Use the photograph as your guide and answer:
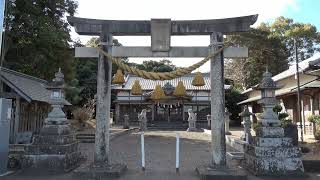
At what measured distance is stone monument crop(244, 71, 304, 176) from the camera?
33.3ft

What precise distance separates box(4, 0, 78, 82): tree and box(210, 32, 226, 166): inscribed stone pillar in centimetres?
1533

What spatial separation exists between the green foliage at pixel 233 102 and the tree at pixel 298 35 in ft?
27.8

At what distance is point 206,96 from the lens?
5212 centimetres

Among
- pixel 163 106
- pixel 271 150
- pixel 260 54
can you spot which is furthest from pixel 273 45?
pixel 271 150

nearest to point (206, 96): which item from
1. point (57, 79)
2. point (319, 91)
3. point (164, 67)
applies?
point (164, 67)

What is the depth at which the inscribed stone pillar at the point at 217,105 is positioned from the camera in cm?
1027

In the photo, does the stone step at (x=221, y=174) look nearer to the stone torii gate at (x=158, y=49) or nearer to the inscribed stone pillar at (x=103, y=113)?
the stone torii gate at (x=158, y=49)

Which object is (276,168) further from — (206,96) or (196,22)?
(206,96)

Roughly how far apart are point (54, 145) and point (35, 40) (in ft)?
47.7

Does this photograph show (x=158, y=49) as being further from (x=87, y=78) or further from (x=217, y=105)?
(x=87, y=78)

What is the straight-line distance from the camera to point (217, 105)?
10.4 meters

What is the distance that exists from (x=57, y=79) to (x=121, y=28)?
283 cm

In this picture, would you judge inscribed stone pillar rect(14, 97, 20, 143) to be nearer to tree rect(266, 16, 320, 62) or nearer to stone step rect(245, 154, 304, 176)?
stone step rect(245, 154, 304, 176)

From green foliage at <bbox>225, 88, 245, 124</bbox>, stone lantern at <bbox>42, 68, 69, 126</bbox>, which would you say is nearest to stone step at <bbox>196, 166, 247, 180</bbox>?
stone lantern at <bbox>42, 68, 69, 126</bbox>
